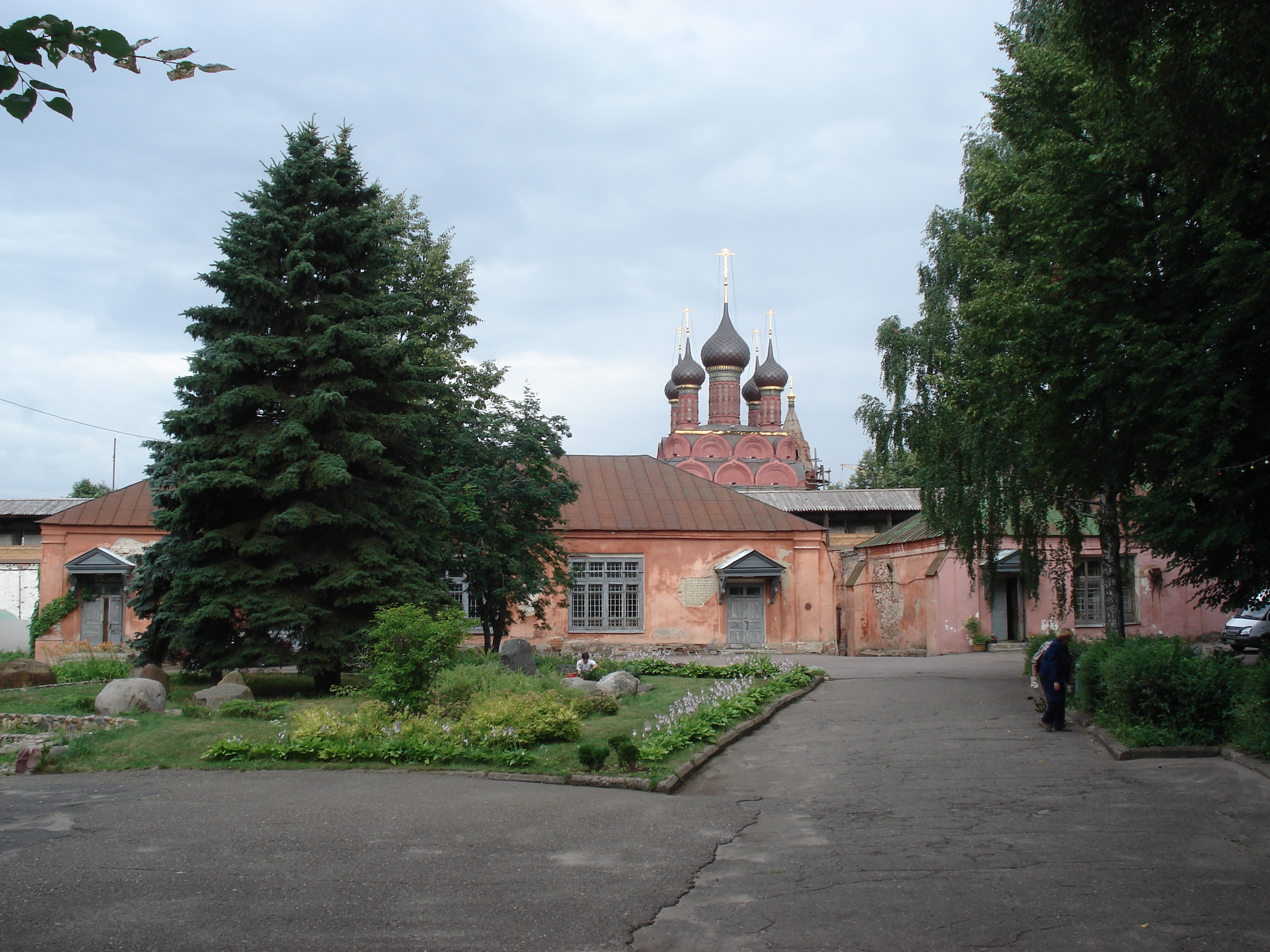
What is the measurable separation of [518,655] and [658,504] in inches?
546

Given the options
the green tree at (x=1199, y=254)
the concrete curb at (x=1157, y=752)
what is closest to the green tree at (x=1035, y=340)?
the green tree at (x=1199, y=254)

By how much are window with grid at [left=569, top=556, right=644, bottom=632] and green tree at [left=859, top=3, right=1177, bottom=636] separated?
11.0m

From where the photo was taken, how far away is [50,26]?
3674mm

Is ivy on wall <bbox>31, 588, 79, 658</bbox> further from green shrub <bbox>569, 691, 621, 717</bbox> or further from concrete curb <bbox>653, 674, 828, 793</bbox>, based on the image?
concrete curb <bbox>653, 674, 828, 793</bbox>

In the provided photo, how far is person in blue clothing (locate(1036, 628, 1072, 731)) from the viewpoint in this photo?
13.2 m

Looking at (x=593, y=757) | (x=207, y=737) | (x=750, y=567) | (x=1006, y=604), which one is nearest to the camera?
(x=593, y=757)

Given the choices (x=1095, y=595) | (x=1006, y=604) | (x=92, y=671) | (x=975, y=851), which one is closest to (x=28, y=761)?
(x=92, y=671)

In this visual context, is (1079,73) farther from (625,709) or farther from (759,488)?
(759,488)

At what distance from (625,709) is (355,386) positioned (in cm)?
714

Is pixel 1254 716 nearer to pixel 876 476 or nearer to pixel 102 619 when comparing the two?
pixel 102 619

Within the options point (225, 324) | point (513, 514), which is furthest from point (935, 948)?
point (513, 514)

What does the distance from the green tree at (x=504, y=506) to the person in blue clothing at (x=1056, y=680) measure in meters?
11.4

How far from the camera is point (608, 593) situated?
30562 millimetres

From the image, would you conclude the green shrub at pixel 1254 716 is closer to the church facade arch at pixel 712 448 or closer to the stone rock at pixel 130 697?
the stone rock at pixel 130 697
